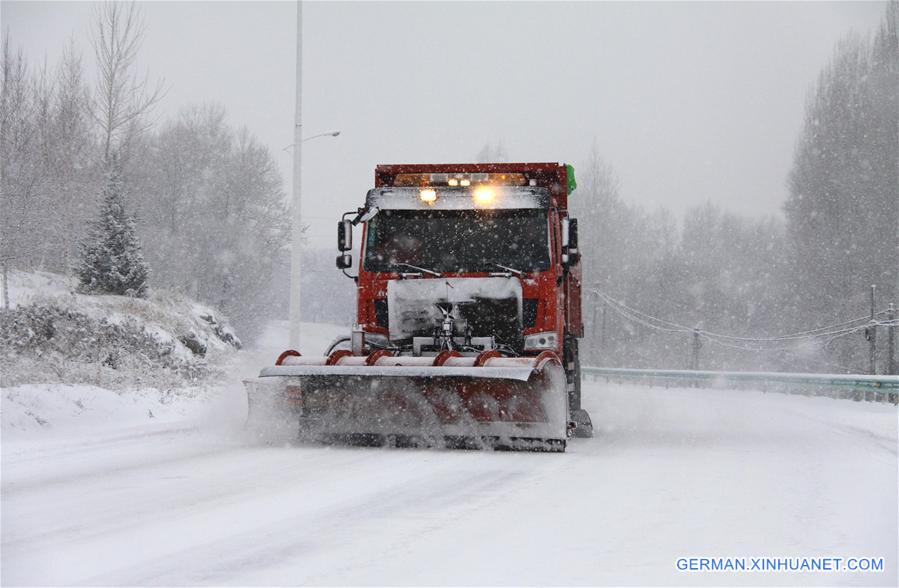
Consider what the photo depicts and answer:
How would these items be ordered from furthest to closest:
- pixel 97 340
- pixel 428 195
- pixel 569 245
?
pixel 97 340 → pixel 428 195 → pixel 569 245

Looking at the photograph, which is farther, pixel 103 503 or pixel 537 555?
pixel 103 503

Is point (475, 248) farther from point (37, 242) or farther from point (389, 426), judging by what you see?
point (37, 242)

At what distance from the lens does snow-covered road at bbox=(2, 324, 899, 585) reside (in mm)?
4457

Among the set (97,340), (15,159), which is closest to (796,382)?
(97,340)

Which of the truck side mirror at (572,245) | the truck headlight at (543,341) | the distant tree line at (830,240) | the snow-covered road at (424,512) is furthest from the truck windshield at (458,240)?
the distant tree line at (830,240)

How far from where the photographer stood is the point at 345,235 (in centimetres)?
1123

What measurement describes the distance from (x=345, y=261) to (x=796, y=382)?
703 inches

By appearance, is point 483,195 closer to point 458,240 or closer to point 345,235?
point 458,240

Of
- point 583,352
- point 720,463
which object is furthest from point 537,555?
point 583,352

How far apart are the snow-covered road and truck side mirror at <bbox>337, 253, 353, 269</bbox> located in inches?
89.1

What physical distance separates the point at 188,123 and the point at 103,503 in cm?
4402

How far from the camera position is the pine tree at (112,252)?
25.7 metres

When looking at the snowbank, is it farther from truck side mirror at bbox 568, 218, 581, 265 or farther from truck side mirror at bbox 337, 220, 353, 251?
truck side mirror at bbox 568, 218, 581, 265

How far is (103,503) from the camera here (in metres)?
6.16
